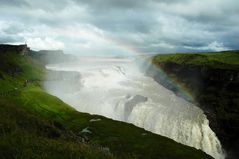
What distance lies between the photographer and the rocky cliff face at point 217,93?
355 ft

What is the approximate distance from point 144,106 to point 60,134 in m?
79.5

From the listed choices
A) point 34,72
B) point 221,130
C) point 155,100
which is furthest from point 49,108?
point 34,72

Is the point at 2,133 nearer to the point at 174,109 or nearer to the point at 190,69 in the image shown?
the point at 174,109

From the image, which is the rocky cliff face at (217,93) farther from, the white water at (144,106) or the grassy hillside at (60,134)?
the grassy hillside at (60,134)

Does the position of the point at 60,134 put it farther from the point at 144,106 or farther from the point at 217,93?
the point at 217,93

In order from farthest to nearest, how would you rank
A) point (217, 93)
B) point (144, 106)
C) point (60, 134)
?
1. point (217, 93)
2. point (144, 106)
3. point (60, 134)

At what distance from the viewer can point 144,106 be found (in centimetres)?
11975

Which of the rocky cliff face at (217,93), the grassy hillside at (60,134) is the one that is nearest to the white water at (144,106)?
the rocky cliff face at (217,93)

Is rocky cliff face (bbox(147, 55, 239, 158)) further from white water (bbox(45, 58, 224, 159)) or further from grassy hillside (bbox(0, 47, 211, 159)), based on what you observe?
grassy hillside (bbox(0, 47, 211, 159))

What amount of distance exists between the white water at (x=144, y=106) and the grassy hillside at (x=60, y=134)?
20.1 metres

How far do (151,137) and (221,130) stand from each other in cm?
4383

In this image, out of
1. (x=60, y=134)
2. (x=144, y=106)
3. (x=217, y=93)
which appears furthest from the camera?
(x=217, y=93)

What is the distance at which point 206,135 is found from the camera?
9925 centimetres

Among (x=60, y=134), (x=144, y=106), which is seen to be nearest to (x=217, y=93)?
(x=144, y=106)
